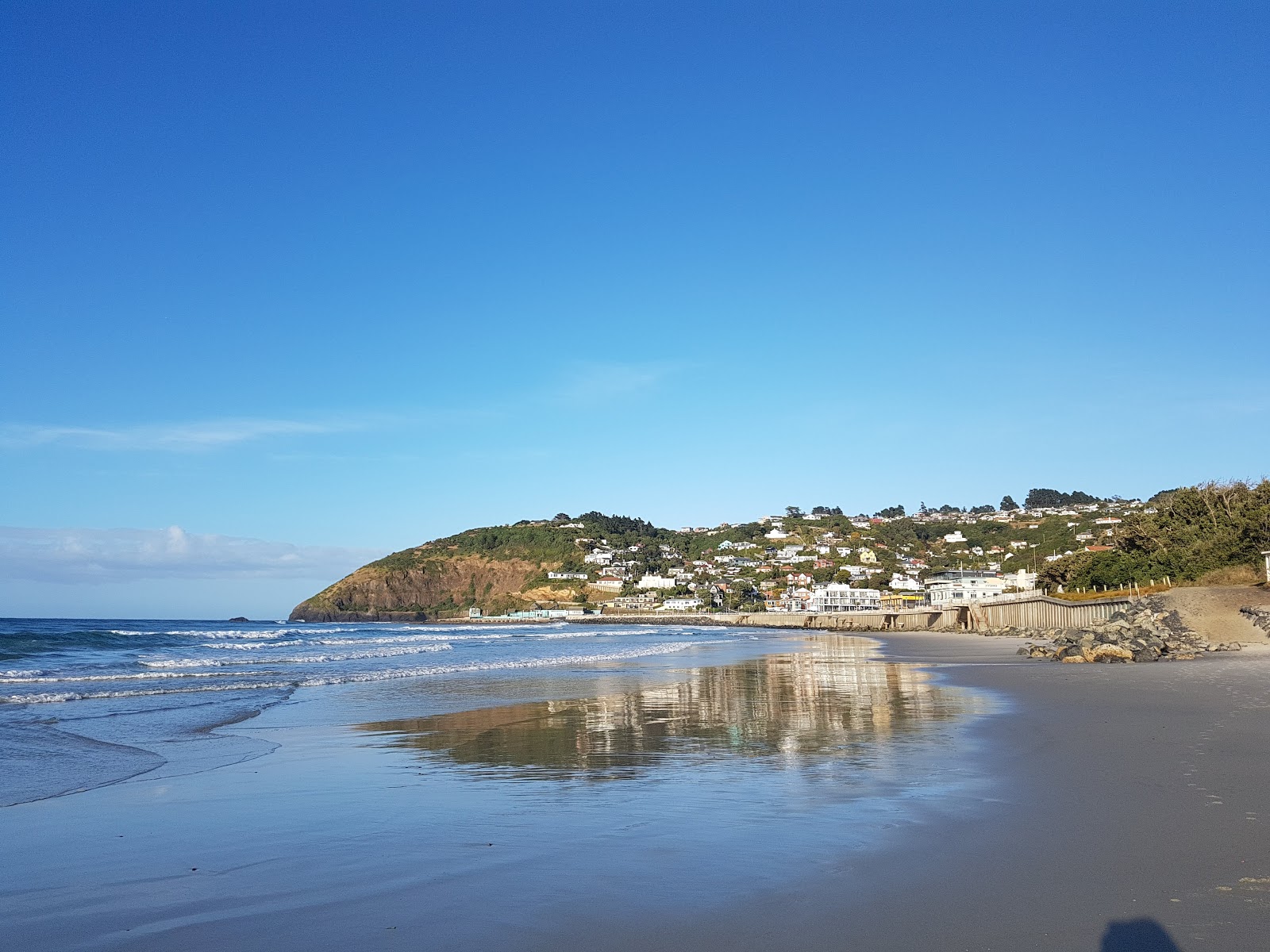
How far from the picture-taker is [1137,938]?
4258mm

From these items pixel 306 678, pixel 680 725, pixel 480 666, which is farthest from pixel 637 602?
pixel 680 725

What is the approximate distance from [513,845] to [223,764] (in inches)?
226

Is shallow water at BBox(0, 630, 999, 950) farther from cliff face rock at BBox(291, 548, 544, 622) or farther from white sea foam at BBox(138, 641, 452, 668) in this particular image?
cliff face rock at BBox(291, 548, 544, 622)

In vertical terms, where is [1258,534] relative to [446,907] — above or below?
above

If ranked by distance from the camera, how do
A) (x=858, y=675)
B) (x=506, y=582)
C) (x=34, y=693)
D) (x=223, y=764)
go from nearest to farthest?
(x=223, y=764) < (x=34, y=693) < (x=858, y=675) < (x=506, y=582)

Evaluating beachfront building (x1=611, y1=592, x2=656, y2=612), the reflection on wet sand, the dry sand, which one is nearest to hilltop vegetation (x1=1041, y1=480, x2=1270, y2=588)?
the dry sand

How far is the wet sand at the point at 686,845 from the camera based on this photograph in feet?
15.2

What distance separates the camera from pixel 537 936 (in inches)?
179

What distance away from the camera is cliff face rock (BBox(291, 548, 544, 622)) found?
592 ft

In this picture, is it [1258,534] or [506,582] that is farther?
[506,582]

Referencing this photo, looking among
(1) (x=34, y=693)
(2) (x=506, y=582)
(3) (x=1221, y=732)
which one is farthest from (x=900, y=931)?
(2) (x=506, y=582)

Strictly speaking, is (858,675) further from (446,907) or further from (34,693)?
(446,907)

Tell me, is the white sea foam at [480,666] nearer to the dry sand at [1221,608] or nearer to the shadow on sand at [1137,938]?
the dry sand at [1221,608]

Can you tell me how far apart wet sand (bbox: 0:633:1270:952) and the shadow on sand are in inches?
0.7
